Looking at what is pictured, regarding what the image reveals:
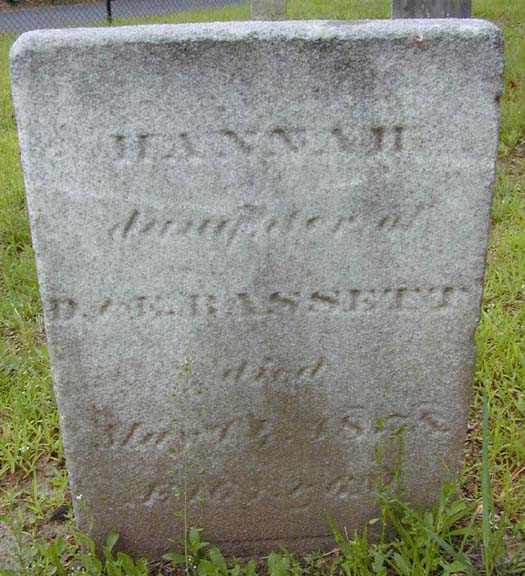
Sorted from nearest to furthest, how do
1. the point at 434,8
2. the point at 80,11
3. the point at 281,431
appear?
the point at 281,431 → the point at 434,8 → the point at 80,11

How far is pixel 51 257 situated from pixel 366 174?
750 millimetres

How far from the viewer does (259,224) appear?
165 cm

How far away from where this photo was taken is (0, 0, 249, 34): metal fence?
13.0m

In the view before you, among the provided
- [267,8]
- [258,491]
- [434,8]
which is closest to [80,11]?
[267,8]

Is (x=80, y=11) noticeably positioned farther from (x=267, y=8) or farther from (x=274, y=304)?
(x=274, y=304)

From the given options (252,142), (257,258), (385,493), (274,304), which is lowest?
(385,493)

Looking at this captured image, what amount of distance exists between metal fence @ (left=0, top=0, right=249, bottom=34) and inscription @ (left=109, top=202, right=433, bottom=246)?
11354mm

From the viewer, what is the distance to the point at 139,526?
79.0 inches

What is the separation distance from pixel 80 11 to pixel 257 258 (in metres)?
14.9

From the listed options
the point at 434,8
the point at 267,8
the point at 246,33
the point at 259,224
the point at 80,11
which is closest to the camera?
the point at 246,33

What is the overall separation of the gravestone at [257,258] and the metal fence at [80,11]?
11.3 meters

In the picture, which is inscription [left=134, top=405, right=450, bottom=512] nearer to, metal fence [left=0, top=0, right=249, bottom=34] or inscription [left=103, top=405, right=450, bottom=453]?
inscription [left=103, top=405, right=450, bottom=453]

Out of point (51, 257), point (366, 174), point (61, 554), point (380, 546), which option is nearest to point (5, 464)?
point (61, 554)

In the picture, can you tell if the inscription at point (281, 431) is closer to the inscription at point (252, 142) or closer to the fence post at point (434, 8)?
the inscription at point (252, 142)
